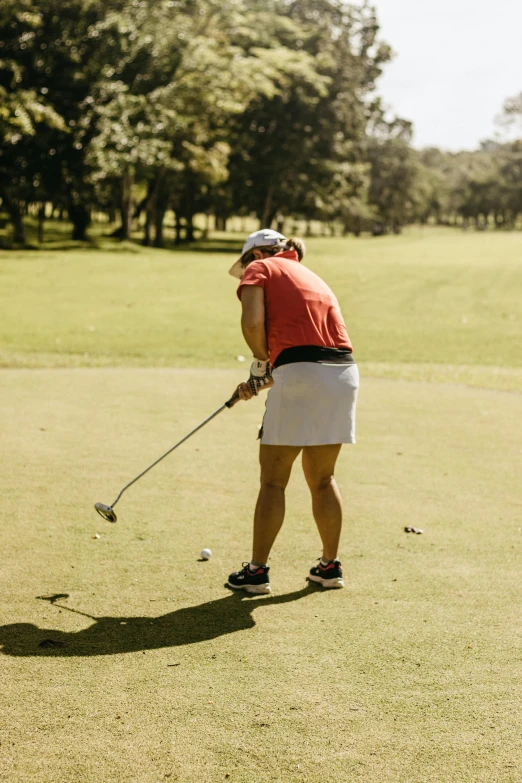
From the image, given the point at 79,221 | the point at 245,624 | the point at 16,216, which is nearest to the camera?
the point at 245,624

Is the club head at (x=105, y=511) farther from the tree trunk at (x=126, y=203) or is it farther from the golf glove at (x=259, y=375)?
the tree trunk at (x=126, y=203)

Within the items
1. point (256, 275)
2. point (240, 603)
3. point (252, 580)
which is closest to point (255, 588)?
point (252, 580)

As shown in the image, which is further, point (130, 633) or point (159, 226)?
point (159, 226)

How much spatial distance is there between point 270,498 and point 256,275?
4.60ft

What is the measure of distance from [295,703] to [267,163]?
55502mm

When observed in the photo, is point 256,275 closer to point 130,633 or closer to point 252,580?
point 252,580

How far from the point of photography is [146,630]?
502cm

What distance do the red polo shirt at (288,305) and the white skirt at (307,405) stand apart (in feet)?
0.51

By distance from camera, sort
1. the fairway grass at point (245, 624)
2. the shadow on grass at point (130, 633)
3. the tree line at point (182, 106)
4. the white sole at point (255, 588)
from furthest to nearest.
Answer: the tree line at point (182, 106), the white sole at point (255, 588), the shadow on grass at point (130, 633), the fairway grass at point (245, 624)

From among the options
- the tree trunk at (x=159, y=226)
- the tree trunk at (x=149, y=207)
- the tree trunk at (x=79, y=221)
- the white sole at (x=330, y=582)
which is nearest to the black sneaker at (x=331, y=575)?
the white sole at (x=330, y=582)

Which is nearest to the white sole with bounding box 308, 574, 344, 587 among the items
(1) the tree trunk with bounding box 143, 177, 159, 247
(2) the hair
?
(2) the hair

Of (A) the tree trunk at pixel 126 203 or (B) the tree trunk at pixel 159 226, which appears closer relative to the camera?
(A) the tree trunk at pixel 126 203

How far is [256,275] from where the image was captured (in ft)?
18.1

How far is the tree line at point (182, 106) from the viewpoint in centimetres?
3706
